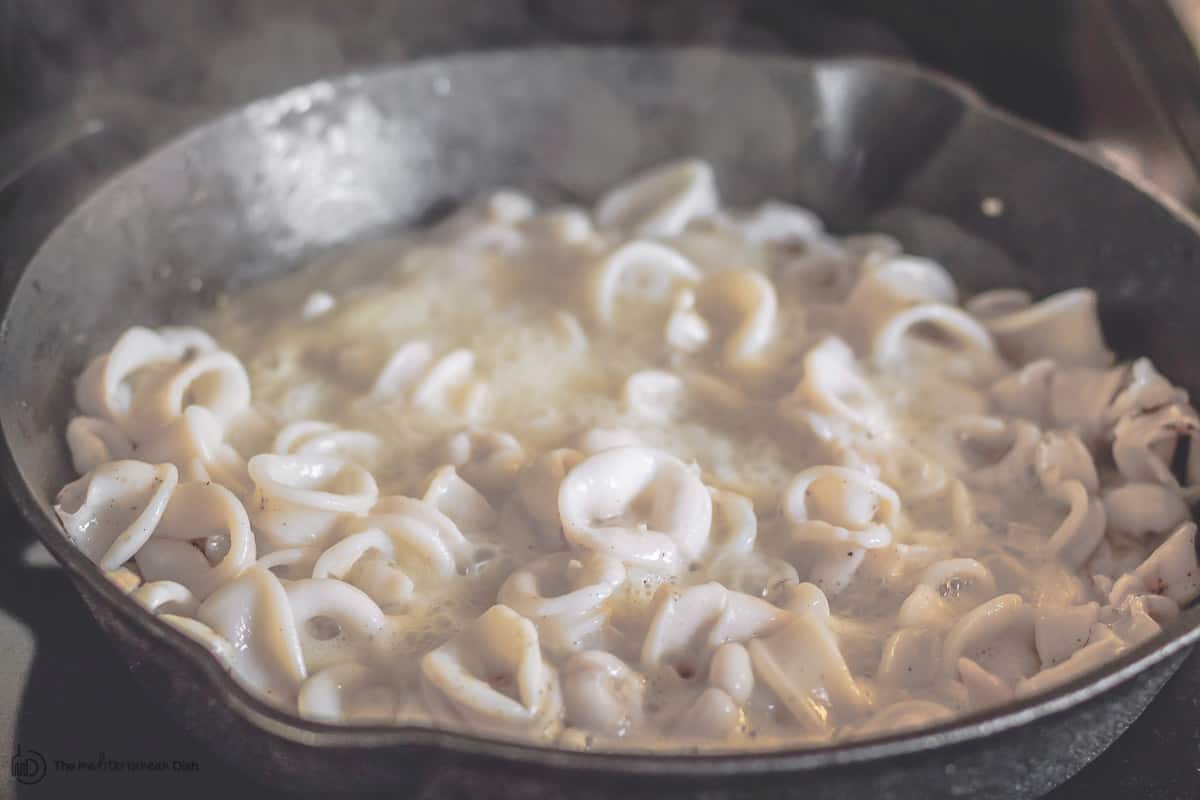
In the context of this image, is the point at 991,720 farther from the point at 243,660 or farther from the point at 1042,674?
the point at 243,660

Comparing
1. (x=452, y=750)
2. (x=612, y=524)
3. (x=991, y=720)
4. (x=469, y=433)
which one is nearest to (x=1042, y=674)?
(x=991, y=720)
